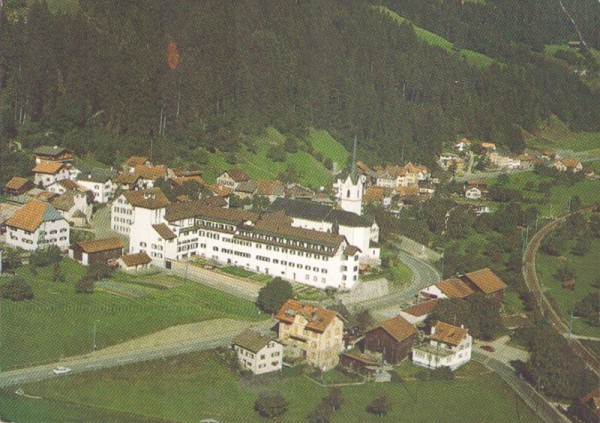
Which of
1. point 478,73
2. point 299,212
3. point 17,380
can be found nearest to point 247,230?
point 299,212

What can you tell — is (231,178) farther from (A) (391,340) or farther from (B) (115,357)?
(B) (115,357)

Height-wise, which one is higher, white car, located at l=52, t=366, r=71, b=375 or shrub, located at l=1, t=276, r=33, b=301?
shrub, located at l=1, t=276, r=33, b=301

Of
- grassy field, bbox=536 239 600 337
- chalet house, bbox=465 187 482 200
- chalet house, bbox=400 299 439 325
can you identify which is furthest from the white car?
chalet house, bbox=465 187 482 200

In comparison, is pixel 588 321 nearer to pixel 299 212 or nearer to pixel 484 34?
pixel 299 212

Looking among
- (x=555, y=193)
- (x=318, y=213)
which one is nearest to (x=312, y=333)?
(x=318, y=213)

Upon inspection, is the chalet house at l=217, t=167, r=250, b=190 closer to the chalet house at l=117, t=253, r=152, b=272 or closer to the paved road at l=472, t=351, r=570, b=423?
the chalet house at l=117, t=253, r=152, b=272

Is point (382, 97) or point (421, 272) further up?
point (382, 97)
